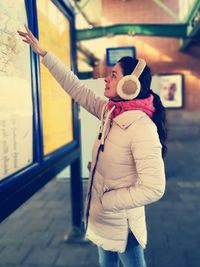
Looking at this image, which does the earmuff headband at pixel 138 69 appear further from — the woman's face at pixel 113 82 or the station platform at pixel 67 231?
the station platform at pixel 67 231

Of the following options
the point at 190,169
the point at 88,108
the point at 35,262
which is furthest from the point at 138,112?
the point at 190,169

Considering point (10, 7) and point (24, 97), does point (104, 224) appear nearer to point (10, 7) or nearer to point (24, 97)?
point (24, 97)

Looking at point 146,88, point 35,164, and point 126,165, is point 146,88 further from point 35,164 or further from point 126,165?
point 35,164

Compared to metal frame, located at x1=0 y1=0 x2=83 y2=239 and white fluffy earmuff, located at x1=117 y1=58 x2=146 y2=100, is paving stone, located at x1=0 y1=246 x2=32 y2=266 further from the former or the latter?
white fluffy earmuff, located at x1=117 y1=58 x2=146 y2=100

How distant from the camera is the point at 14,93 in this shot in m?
1.90

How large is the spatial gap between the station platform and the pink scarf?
6.01ft

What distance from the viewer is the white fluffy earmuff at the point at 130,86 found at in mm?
1655

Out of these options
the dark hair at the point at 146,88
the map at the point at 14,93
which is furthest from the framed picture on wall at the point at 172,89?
the dark hair at the point at 146,88

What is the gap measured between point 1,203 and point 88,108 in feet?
2.64

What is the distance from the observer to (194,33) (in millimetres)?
8984

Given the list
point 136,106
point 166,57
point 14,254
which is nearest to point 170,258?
point 14,254

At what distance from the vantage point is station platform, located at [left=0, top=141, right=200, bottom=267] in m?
3.15

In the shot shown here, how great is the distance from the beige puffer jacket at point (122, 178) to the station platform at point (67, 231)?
4.62 ft

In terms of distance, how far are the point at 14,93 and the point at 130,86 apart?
0.68 meters
